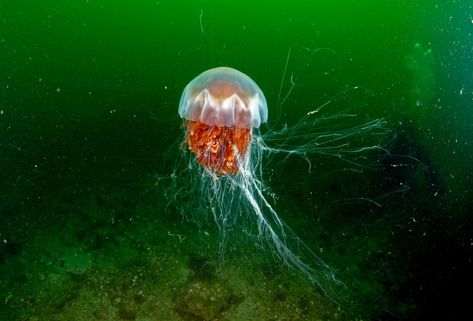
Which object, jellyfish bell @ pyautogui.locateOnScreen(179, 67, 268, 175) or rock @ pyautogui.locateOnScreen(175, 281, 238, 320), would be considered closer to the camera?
jellyfish bell @ pyautogui.locateOnScreen(179, 67, 268, 175)

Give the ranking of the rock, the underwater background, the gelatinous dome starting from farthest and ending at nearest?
the underwater background, the rock, the gelatinous dome

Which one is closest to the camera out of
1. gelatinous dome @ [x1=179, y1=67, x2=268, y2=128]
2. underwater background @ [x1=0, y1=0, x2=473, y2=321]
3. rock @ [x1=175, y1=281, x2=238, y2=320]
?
gelatinous dome @ [x1=179, y1=67, x2=268, y2=128]

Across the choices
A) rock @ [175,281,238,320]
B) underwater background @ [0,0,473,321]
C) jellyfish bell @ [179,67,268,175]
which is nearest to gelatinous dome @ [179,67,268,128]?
jellyfish bell @ [179,67,268,175]

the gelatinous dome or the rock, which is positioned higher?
the gelatinous dome

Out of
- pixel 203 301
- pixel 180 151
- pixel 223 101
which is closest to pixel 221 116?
pixel 223 101

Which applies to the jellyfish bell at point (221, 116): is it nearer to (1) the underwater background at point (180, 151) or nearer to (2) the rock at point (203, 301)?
(1) the underwater background at point (180, 151)

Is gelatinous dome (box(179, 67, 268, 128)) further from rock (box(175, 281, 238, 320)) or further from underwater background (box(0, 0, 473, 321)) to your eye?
rock (box(175, 281, 238, 320))

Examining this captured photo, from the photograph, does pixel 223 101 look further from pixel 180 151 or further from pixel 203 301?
pixel 203 301
